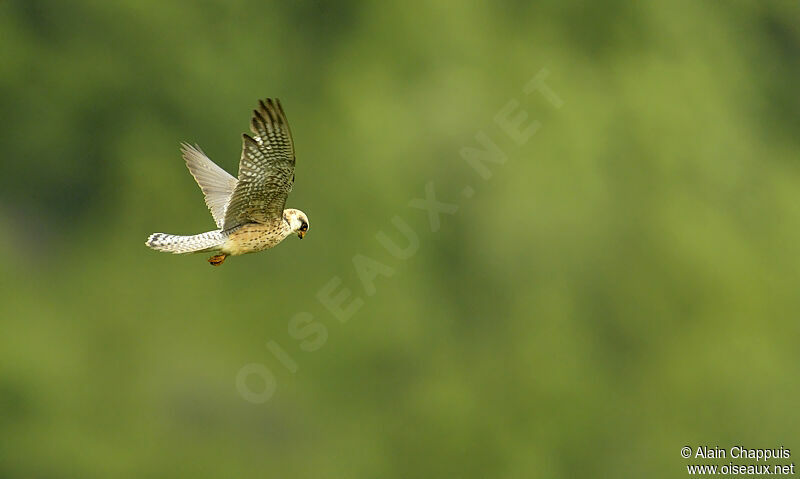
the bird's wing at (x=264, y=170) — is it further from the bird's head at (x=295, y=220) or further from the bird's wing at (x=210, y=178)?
A: the bird's wing at (x=210, y=178)

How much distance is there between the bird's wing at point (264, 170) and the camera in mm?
6102

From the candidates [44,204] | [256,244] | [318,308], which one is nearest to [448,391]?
[318,308]

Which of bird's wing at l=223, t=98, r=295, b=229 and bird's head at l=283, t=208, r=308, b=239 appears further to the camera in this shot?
bird's head at l=283, t=208, r=308, b=239

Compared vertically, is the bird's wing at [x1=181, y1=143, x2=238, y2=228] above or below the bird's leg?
above

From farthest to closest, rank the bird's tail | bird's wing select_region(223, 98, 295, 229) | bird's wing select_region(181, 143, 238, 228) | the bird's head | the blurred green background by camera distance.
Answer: the blurred green background, bird's wing select_region(181, 143, 238, 228), the bird's head, the bird's tail, bird's wing select_region(223, 98, 295, 229)

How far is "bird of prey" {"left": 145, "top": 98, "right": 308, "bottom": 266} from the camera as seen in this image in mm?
6148

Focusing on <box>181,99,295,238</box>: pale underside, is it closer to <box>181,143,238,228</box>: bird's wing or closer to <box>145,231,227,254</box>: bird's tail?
<box>145,231,227,254</box>: bird's tail

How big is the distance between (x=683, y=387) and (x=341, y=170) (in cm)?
1165

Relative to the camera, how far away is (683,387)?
104ft

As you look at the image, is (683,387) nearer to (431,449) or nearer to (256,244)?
(431,449)

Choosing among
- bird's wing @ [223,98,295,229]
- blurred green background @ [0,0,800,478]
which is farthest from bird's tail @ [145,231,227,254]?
blurred green background @ [0,0,800,478]

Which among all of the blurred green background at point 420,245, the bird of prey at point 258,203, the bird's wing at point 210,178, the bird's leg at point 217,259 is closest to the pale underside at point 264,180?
the bird of prey at point 258,203

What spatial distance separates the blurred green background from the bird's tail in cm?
1941

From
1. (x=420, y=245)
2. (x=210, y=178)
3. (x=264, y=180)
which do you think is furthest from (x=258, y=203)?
(x=420, y=245)
